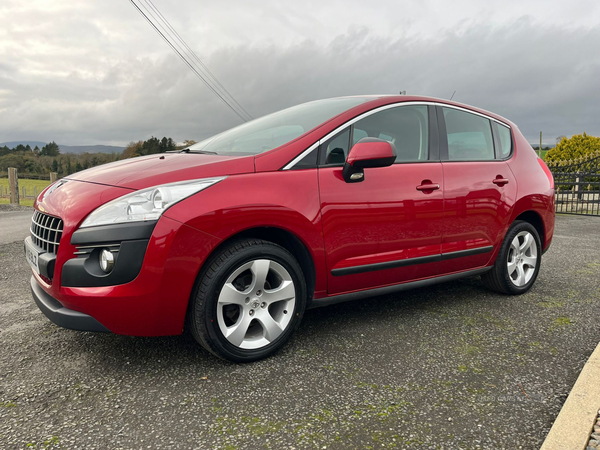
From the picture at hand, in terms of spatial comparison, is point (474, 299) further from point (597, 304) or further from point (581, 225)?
point (581, 225)

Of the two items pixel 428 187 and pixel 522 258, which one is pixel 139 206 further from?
pixel 522 258

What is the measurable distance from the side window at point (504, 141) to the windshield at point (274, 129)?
1.47 metres

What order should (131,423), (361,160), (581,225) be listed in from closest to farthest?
1. (131,423)
2. (361,160)
3. (581,225)

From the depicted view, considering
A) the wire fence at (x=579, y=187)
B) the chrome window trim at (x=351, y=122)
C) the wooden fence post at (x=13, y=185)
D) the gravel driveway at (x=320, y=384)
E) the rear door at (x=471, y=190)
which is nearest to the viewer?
the gravel driveway at (x=320, y=384)

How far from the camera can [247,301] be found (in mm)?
2562

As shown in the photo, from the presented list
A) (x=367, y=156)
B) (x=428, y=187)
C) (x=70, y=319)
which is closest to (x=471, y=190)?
(x=428, y=187)

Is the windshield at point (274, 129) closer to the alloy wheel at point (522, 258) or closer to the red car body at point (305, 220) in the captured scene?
the red car body at point (305, 220)

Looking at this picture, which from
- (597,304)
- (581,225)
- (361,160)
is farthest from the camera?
(581,225)

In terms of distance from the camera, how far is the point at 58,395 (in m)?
2.25

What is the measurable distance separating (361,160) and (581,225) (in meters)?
9.26

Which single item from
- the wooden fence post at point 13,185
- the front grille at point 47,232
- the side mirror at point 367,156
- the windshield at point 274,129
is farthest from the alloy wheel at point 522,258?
the wooden fence post at point 13,185

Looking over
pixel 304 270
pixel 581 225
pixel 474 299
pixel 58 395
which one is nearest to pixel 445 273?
pixel 474 299

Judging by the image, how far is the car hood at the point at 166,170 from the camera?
241 centimetres

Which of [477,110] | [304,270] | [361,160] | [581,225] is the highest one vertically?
[477,110]
